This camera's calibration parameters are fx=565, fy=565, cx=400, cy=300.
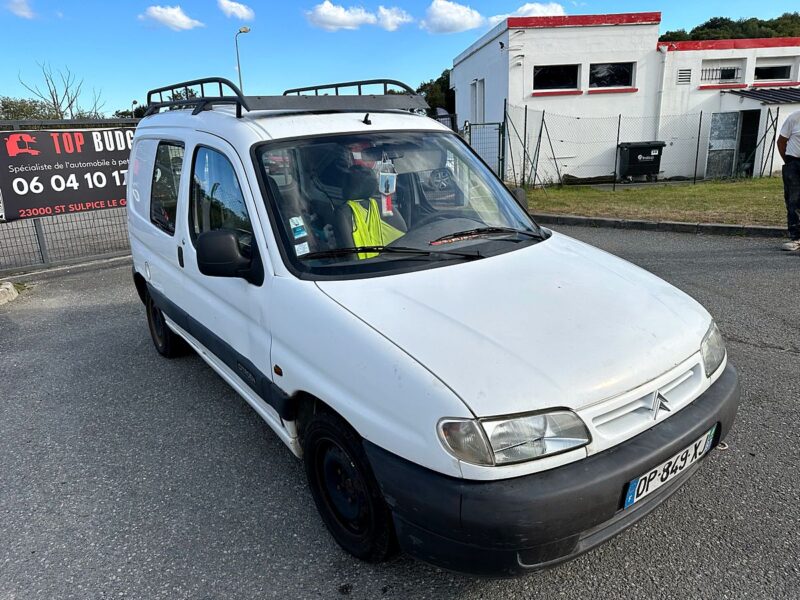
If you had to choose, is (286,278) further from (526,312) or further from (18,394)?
(18,394)

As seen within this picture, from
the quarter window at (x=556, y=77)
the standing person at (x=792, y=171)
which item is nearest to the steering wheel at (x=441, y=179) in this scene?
the standing person at (x=792, y=171)

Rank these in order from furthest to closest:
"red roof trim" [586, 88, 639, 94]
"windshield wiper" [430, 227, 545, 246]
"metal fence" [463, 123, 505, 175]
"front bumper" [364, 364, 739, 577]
Answer: 1. "red roof trim" [586, 88, 639, 94]
2. "metal fence" [463, 123, 505, 175]
3. "windshield wiper" [430, 227, 545, 246]
4. "front bumper" [364, 364, 739, 577]

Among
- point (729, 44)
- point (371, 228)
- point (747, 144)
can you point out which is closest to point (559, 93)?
point (729, 44)

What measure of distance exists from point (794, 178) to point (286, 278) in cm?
754

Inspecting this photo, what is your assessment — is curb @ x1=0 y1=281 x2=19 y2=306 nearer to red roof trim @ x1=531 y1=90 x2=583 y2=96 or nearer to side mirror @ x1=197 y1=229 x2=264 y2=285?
side mirror @ x1=197 y1=229 x2=264 y2=285

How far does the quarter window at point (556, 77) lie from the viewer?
58.8 ft

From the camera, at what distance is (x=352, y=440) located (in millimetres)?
2234

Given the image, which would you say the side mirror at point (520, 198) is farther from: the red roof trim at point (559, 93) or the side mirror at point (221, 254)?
the red roof trim at point (559, 93)

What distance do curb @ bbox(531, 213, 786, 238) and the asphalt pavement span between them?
3918mm

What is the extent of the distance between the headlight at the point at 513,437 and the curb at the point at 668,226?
7.93m

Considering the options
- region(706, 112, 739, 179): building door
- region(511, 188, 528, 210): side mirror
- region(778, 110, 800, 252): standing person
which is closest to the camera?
region(511, 188, 528, 210): side mirror

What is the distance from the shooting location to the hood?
1.94 m

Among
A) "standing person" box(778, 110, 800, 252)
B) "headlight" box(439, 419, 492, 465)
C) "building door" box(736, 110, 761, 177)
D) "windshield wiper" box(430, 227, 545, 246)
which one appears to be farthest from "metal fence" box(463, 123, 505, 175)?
"headlight" box(439, 419, 492, 465)

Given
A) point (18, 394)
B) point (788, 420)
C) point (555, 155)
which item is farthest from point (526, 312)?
point (555, 155)
